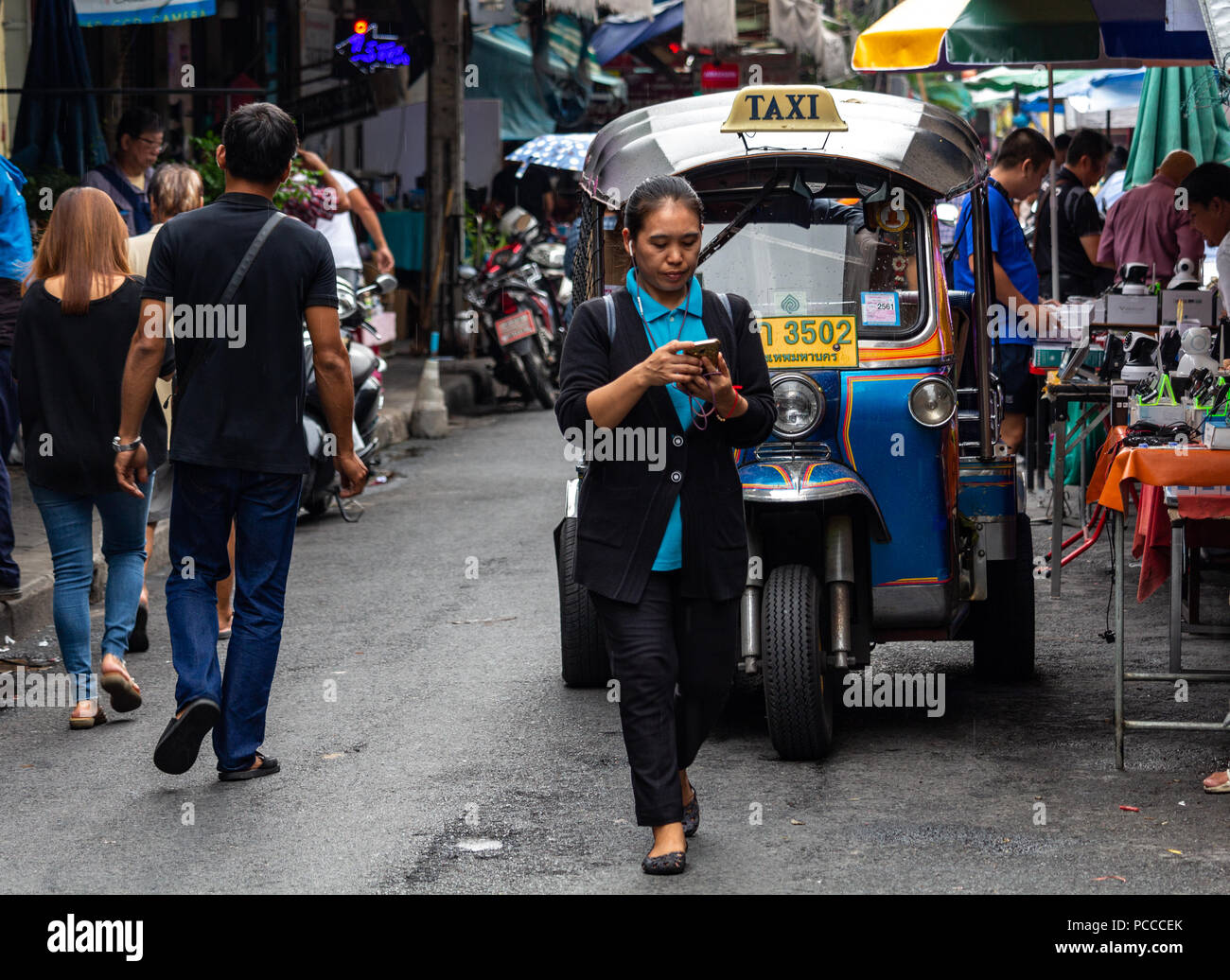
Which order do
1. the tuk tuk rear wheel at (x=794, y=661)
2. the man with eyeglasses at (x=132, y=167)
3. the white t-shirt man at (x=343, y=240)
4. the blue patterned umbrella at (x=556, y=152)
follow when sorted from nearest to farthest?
the tuk tuk rear wheel at (x=794, y=661)
the man with eyeglasses at (x=132, y=167)
the white t-shirt man at (x=343, y=240)
the blue patterned umbrella at (x=556, y=152)

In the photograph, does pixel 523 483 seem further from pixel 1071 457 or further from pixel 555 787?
pixel 555 787

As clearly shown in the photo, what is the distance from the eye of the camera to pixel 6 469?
302 inches

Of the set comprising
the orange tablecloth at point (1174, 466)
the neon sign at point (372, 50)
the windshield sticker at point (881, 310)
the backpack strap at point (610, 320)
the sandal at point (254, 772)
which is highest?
the neon sign at point (372, 50)

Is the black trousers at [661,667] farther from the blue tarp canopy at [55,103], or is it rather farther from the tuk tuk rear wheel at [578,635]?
the blue tarp canopy at [55,103]

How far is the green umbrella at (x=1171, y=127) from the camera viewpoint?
39.7 ft

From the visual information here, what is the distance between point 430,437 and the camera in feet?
48.1

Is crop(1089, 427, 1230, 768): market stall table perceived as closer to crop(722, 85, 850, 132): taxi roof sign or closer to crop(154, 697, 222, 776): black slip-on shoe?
crop(722, 85, 850, 132): taxi roof sign

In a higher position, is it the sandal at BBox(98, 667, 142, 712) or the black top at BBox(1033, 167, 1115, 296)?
the black top at BBox(1033, 167, 1115, 296)

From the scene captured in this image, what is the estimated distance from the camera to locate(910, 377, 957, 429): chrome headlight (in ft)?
18.8

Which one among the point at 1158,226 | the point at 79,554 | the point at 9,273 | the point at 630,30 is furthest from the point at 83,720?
the point at 630,30

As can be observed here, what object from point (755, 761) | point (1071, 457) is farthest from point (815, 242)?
point (1071, 457)

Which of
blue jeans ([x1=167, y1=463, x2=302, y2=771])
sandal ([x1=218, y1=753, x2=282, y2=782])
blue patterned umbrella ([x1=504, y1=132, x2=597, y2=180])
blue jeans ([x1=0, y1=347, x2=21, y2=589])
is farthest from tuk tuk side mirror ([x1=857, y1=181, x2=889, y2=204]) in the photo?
blue patterned umbrella ([x1=504, y1=132, x2=597, y2=180])

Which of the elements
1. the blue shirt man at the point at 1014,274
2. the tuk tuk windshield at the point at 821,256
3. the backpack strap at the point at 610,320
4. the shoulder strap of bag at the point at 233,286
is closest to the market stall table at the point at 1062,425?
the blue shirt man at the point at 1014,274

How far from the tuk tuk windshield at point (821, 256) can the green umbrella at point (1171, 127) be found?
677 cm
